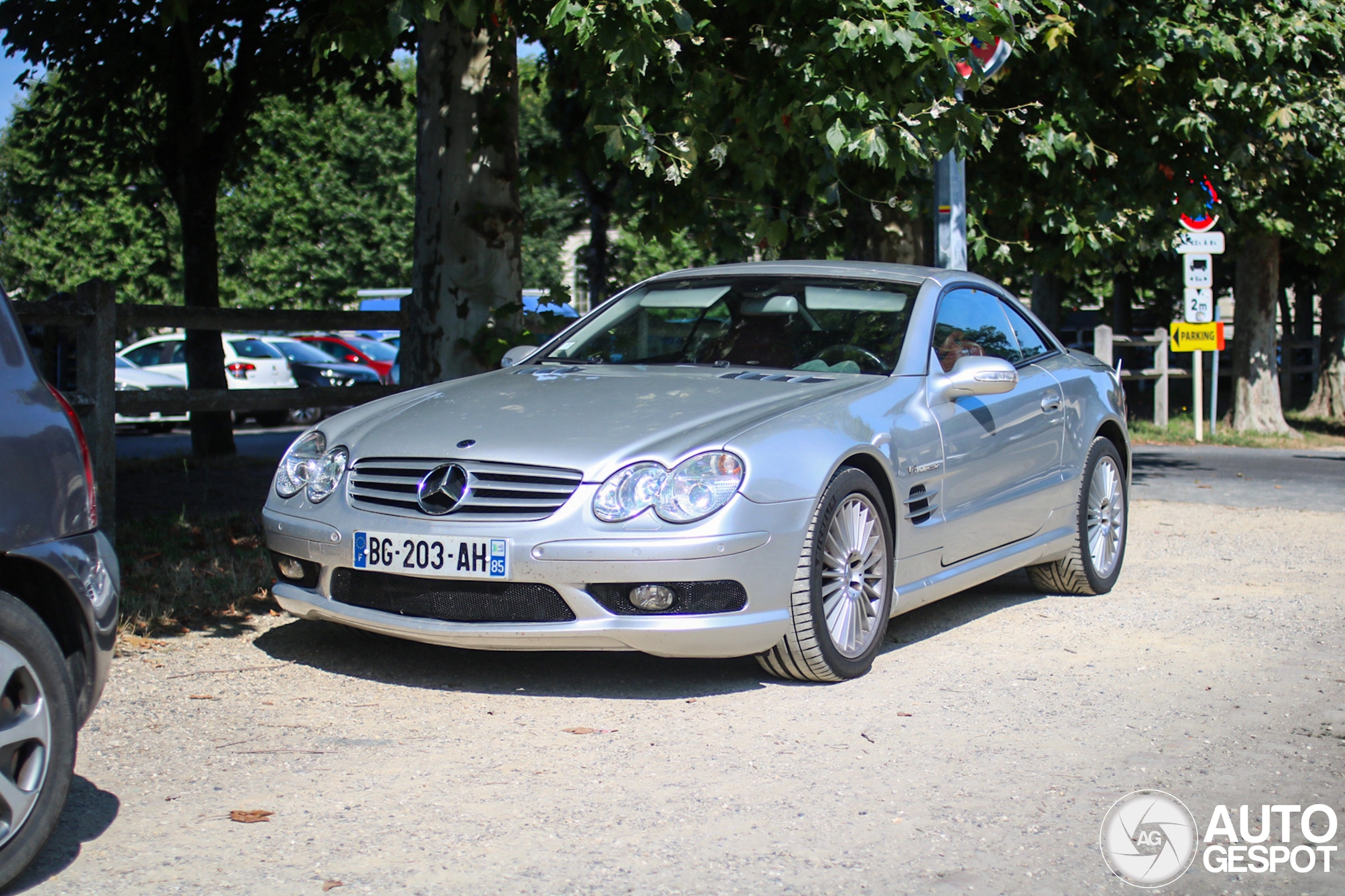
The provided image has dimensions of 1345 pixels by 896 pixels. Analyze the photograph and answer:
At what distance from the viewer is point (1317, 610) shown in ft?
23.3

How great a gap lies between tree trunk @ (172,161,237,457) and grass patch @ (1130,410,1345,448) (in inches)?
421

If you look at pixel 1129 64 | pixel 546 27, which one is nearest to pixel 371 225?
pixel 1129 64

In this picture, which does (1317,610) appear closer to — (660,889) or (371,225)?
(660,889)

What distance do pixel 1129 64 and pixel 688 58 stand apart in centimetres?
442

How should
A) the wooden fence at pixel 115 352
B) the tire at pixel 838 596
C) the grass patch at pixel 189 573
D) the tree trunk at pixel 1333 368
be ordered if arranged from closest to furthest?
1. the tire at pixel 838 596
2. the grass patch at pixel 189 573
3. the wooden fence at pixel 115 352
4. the tree trunk at pixel 1333 368

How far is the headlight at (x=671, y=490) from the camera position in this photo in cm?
496

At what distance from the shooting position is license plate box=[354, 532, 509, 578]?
16.3 ft

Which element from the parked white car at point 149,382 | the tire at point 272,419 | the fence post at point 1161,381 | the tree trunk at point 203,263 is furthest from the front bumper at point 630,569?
the tire at point 272,419

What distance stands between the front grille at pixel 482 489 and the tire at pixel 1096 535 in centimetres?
325

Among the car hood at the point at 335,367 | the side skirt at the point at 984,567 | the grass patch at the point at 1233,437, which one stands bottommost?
the grass patch at the point at 1233,437

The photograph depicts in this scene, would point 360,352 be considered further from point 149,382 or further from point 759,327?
point 759,327

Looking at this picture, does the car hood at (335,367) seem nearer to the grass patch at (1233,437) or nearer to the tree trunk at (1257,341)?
the grass patch at (1233,437)

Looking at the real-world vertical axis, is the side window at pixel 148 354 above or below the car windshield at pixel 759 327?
below

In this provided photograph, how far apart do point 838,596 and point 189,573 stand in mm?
3529
